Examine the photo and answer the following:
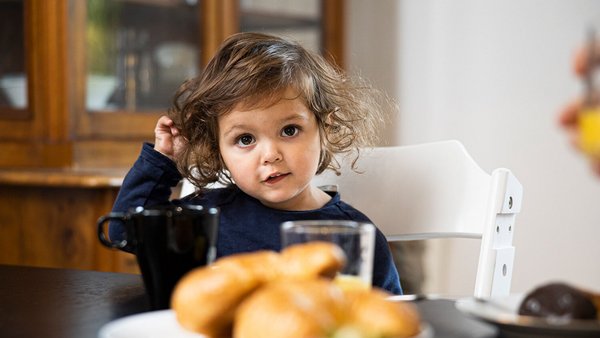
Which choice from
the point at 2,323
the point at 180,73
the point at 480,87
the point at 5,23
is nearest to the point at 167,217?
the point at 2,323

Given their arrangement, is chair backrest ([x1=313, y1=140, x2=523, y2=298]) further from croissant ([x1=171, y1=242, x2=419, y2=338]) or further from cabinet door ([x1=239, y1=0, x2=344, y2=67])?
cabinet door ([x1=239, y1=0, x2=344, y2=67])

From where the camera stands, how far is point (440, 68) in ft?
9.66

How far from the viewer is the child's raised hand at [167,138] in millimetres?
1404

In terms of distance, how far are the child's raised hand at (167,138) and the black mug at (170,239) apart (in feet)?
2.21

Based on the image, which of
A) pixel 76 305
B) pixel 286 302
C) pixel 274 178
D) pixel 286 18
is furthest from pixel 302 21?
pixel 286 302

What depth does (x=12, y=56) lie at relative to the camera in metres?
2.39

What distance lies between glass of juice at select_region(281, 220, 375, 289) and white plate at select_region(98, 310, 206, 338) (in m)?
0.10

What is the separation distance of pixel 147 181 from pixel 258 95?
9.2 inches

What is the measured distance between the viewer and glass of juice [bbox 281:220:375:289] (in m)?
0.62

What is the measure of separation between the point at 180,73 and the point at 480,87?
3.17ft

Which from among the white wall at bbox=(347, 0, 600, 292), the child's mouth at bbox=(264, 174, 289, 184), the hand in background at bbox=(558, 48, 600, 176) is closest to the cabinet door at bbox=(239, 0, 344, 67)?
the white wall at bbox=(347, 0, 600, 292)

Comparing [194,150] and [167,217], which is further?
[194,150]

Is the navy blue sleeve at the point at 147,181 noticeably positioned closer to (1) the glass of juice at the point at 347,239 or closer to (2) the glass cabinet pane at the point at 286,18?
(1) the glass of juice at the point at 347,239

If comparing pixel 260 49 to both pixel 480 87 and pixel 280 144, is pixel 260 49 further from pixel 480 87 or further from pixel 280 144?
pixel 480 87
